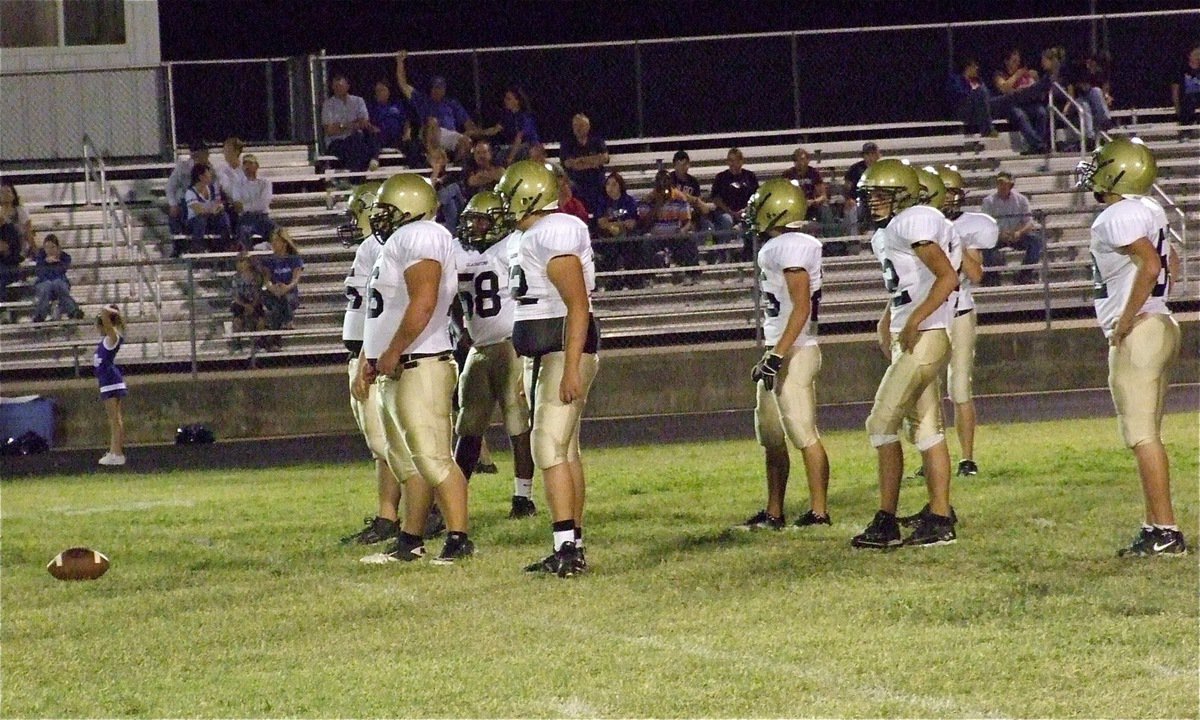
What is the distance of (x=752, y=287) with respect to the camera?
17562mm

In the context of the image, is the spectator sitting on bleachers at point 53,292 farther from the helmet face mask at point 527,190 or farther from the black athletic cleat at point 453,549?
the helmet face mask at point 527,190

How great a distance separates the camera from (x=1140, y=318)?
800 centimetres

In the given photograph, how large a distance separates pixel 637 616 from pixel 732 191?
38.9ft

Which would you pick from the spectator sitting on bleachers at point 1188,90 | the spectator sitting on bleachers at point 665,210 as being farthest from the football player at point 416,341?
the spectator sitting on bleachers at point 1188,90

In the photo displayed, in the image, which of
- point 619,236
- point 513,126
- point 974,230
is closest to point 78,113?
point 513,126

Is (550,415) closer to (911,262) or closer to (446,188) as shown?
(911,262)

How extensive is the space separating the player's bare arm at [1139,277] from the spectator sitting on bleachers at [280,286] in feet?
34.7

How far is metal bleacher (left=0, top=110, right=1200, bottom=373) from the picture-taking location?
17.1m

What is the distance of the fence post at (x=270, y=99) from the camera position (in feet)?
66.6

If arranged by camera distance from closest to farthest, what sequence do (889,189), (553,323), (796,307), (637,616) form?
(637,616) → (553,323) → (889,189) → (796,307)

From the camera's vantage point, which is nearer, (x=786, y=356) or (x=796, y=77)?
(x=786, y=356)

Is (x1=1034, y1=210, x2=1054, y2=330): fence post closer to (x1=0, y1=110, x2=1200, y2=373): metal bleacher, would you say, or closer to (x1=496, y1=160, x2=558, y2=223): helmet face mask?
(x1=0, y1=110, x2=1200, y2=373): metal bleacher

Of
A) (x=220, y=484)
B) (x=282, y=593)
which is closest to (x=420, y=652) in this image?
(x=282, y=593)

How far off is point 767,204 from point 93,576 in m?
3.82
